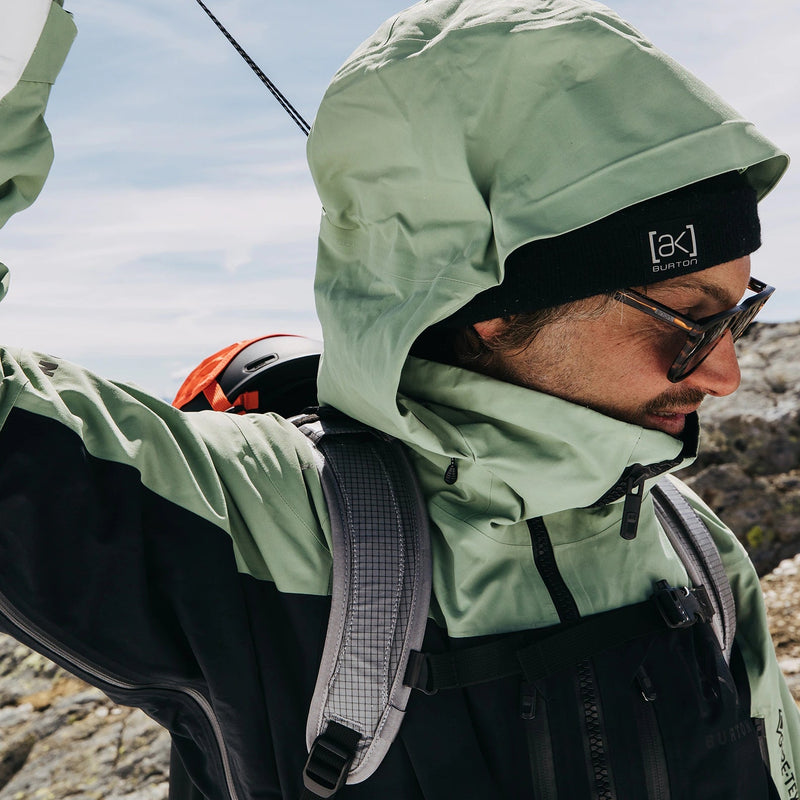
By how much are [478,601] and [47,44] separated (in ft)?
4.73

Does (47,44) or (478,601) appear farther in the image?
(478,601)

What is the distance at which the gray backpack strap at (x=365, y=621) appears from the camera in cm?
163

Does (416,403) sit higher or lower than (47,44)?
lower

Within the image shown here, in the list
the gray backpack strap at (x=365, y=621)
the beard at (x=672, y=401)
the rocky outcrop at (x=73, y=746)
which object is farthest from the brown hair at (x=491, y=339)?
the rocky outcrop at (x=73, y=746)

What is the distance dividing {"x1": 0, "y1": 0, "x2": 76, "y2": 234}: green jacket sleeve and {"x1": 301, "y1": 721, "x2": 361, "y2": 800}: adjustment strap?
120 centimetres

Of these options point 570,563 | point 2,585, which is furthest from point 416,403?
point 2,585

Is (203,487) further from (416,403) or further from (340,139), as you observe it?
(340,139)

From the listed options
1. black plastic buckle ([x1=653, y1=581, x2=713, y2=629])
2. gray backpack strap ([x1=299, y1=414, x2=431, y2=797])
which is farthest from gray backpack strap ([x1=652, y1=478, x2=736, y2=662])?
gray backpack strap ([x1=299, y1=414, x2=431, y2=797])

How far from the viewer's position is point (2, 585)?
1.47 m

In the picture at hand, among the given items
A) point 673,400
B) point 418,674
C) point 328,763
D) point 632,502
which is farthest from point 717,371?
point 328,763

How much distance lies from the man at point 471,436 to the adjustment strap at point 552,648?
0.03 m

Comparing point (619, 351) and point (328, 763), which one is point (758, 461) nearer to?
point (619, 351)

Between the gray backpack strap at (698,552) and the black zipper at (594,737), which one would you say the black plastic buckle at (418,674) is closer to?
the black zipper at (594,737)

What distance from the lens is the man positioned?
1.56 m
